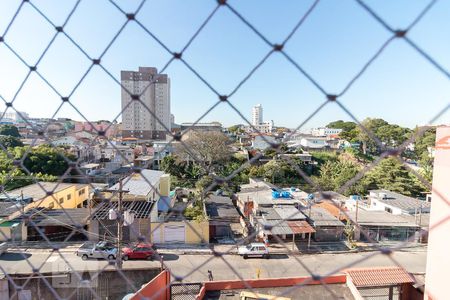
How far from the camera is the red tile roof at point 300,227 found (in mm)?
4480

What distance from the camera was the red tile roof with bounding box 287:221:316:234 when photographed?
4480mm

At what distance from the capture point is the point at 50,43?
0.87 m

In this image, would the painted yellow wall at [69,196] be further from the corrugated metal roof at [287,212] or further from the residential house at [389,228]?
the residential house at [389,228]

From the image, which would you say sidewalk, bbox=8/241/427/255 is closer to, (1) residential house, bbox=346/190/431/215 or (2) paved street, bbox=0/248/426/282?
(2) paved street, bbox=0/248/426/282

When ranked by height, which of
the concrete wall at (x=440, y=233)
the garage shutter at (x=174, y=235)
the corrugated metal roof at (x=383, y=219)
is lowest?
the garage shutter at (x=174, y=235)

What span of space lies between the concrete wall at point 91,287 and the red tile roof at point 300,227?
101 inches

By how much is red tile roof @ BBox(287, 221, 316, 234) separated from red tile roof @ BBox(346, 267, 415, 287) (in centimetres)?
251

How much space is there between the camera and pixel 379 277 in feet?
6.34

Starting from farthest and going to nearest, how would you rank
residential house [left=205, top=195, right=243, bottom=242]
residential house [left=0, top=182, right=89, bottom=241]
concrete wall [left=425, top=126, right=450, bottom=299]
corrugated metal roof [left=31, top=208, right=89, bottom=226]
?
residential house [left=205, top=195, right=243, bottom=242], corrugated metal roof [left=31, top=208, right=89, bottom=226], residential house [left=0, top=182, right=89, bottom=241], concrete wall [left=425, top=126, right=450, bottom=299]

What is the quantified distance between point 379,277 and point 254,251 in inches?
96.9

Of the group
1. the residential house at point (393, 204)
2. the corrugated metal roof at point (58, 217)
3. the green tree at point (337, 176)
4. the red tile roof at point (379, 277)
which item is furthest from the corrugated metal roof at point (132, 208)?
the green tree at point (337, 176)

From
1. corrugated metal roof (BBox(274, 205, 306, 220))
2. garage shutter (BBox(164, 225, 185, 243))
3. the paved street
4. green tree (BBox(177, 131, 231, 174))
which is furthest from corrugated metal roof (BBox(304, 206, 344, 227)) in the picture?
green tree (BBox(177, 131, 231, 174))

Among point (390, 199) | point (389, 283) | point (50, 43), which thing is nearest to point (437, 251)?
point (50, 43)

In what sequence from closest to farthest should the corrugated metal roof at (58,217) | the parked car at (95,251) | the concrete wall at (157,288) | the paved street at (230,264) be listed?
the concrete wall at (157,288)
the paved street at (230,264)
the parked car at (95,251)
the corrugated metal roof at (58,217)
